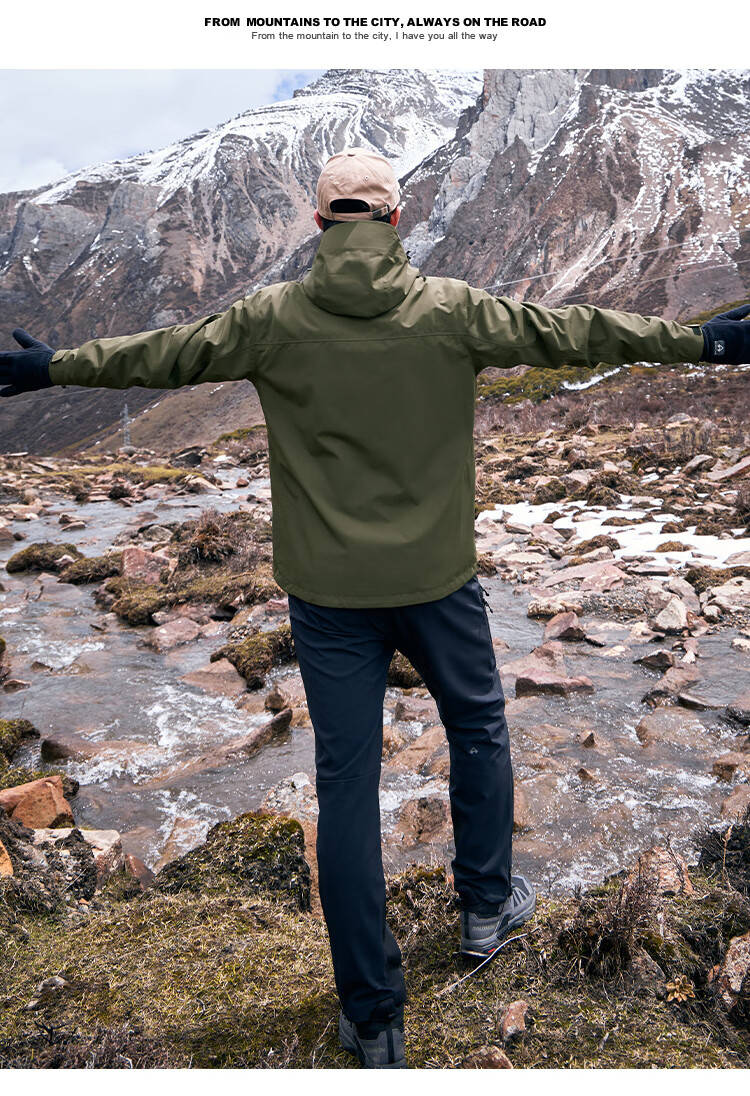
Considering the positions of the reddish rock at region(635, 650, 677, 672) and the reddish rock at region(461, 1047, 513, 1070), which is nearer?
the reddish rock at region(461, 1047, 513, 1070)

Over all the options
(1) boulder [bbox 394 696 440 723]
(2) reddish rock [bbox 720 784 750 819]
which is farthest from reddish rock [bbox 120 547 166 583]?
(2) reddish rock [bbox 720 784 750 819]

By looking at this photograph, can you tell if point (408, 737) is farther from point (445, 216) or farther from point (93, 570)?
point (445, 216)

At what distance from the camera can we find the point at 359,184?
→ 6.10 feet

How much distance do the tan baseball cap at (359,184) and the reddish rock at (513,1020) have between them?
183 cm

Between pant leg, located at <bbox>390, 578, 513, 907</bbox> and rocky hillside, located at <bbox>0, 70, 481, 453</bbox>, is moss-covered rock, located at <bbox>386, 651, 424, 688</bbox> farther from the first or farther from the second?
rocky hillside, located at <bbox>0, 70, 481, 453</bbox>

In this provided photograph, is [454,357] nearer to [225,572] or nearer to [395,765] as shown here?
[395,765]

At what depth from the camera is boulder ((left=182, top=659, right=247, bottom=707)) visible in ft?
17.9

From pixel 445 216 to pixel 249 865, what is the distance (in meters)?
89.3

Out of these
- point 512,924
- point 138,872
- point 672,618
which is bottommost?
point 672,618

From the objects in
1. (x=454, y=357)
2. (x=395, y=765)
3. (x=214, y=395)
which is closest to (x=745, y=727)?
(x=395, y=765)

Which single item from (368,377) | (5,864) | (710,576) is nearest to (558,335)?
(368,377)

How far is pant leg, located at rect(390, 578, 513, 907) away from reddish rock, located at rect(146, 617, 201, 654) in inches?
182

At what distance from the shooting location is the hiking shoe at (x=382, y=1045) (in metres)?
1.82

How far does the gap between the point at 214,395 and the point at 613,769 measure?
82640mm
